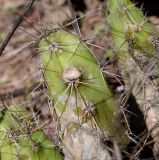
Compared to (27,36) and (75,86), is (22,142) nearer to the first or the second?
(75,86)

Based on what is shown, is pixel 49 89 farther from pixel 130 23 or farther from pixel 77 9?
pixel 77 9

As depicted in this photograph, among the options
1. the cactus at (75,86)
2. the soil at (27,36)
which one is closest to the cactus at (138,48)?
the cactus at (75,86)

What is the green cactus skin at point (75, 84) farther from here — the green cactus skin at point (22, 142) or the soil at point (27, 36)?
the soil at point (27, 36)

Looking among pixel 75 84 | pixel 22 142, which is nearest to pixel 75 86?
pixel 75 84

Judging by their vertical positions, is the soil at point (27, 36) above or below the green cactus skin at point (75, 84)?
above

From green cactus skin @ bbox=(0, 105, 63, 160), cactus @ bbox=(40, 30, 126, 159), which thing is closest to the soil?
green cactus skin @ bbox=(0, 105, 63, 160)

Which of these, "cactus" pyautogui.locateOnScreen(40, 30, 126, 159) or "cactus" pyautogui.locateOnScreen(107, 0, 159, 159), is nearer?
"cactus" pyautogui.locateOnScreen(40, 30, 126, 159)

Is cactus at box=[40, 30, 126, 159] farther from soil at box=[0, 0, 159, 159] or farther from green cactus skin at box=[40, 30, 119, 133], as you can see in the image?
soil at box=[0, 0, 159, 159]
